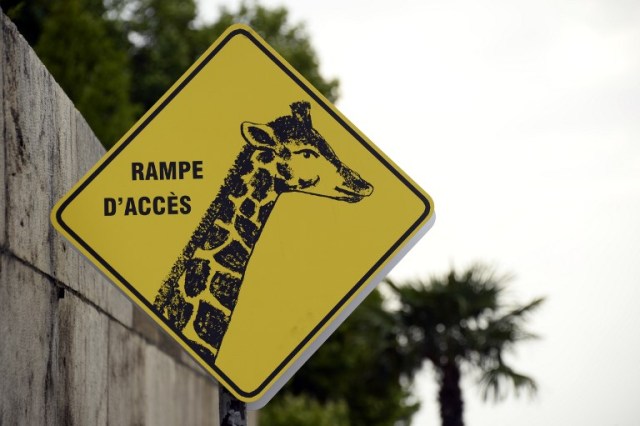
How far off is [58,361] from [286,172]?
44.3 inches

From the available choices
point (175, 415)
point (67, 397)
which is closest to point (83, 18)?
point (175, 415)

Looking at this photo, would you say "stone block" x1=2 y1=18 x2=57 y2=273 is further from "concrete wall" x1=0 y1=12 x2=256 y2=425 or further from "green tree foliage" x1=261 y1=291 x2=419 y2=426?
"green tree foliage" x1=261 y1=291 x2=419 y2=426

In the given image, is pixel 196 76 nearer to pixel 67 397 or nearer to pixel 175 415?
pixel 67 397

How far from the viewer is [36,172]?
3158mm

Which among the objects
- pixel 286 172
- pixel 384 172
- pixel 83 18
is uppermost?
pixel 83 18

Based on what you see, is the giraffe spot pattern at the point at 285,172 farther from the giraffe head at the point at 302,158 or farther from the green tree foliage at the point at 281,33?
the green tree foliage at the point at 281,33

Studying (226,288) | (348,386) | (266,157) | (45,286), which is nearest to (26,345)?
(45,286)

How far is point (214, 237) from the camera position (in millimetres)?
2869

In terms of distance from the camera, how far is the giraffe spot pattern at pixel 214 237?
2.85 meters

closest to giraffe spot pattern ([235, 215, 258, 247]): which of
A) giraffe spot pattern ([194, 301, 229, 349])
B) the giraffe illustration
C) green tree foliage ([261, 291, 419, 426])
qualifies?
the giraffe illustration

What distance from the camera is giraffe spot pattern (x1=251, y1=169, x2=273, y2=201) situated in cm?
289

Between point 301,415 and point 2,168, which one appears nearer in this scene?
point 2,168

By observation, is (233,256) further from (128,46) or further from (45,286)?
(128,46)

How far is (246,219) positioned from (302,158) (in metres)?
0.25
